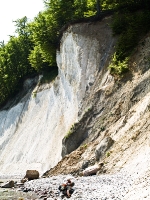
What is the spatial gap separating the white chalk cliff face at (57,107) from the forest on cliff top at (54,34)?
190 cm

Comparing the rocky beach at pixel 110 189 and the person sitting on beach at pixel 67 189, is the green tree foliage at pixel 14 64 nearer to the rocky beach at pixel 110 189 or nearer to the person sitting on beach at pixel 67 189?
the rocky beach at pixel 110 189

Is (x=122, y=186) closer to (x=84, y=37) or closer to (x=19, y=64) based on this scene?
(x=84, y=37)

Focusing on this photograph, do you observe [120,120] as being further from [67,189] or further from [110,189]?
[110,189]

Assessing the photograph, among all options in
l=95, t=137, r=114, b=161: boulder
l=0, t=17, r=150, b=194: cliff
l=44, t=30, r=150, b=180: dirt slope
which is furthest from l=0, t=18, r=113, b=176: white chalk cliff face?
l=95, t=137, r=114, b=161: boulder

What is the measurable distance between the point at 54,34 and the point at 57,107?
10.6m

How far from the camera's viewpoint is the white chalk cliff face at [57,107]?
122ft

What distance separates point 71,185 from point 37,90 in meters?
38.2

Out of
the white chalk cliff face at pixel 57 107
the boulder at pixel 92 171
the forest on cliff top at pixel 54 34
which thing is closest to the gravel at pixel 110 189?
the boulder at pixel 92 171

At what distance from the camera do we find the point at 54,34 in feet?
163

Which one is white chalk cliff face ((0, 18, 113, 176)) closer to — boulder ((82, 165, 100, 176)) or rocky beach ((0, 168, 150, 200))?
boulder ((82, 165, 100, 176))

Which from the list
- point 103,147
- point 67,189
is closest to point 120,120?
point 103,147

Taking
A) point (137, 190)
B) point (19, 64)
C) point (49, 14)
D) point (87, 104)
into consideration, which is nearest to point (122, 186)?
point (137, 190)

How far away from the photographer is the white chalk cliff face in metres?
37.2

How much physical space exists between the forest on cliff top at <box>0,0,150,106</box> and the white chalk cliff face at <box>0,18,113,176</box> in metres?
1.90
